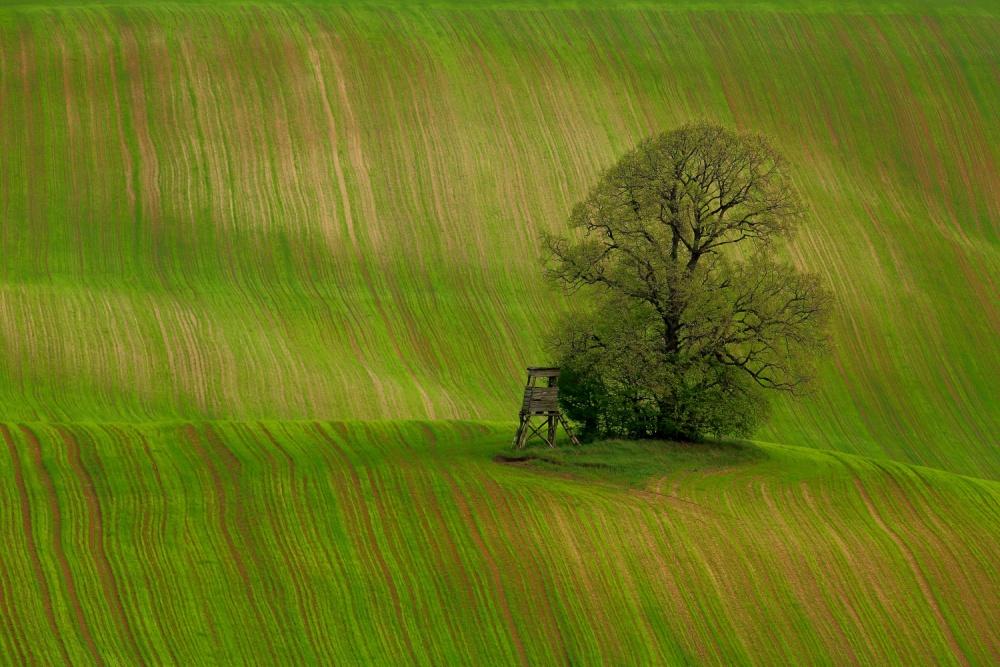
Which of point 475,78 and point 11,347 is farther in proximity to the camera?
point 475,78

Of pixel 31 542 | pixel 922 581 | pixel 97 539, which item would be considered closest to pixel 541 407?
pixel 922 581

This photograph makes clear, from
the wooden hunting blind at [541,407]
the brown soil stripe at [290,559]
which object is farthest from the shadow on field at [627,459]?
the brown soil stripe at [290,559]

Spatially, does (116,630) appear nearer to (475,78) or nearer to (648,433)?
(648,433)

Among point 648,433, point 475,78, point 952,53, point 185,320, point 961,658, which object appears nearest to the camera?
point 961,658

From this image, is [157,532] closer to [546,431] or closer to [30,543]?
[30,543]

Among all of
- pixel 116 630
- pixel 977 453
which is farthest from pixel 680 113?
pixel 116 630

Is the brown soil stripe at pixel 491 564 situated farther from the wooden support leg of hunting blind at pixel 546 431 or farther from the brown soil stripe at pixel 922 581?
the brown soil stripe at pixel 922 581
